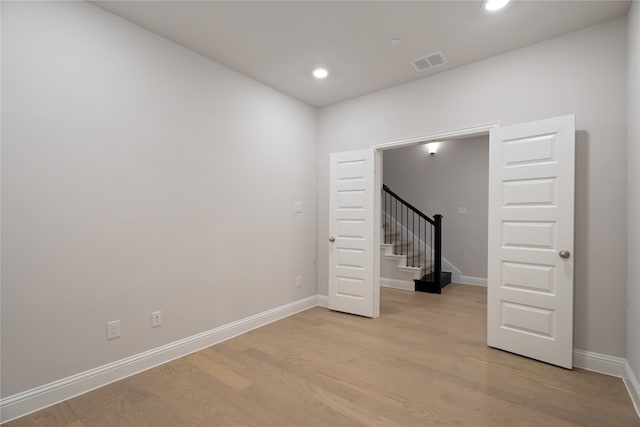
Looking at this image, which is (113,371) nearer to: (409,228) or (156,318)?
(156,318)

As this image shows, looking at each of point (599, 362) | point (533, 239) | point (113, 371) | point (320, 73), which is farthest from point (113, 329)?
point (599, 362)

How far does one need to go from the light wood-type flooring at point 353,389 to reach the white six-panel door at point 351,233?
0.72 m

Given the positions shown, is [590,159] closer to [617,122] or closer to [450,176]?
[617,122]

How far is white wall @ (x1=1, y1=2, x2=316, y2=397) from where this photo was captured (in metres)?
1.97

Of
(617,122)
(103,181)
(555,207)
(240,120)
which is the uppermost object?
(240,120)

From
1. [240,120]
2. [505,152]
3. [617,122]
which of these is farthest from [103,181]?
[617,122]

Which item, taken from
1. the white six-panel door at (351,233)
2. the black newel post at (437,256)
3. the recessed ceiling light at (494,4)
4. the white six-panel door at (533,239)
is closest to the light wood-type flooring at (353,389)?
the white six-panel door at (533,239)

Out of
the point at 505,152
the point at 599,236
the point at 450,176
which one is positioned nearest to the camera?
the point at 599,236

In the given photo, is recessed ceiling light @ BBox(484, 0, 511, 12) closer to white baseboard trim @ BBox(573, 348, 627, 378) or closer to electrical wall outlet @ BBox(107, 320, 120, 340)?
white baseboard trim @ BBox(573, 348, 627, 378)

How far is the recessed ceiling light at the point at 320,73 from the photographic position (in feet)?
10.8

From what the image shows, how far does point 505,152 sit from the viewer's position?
9.11 feet

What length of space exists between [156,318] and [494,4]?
12.1 ft

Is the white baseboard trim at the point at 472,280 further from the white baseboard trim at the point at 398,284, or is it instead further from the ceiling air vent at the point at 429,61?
the ceiling air vent at the point at 429,61

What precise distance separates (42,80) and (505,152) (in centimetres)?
366
